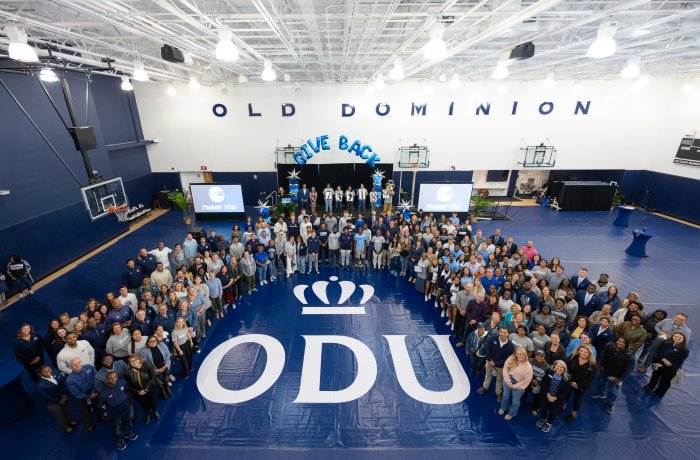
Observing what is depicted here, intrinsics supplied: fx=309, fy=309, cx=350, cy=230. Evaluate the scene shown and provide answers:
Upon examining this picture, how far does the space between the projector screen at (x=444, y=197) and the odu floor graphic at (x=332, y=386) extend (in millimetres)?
7088

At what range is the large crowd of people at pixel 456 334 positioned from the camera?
4.80 m

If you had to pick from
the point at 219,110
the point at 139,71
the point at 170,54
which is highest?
the point at 170,54

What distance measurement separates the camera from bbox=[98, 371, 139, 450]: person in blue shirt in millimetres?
4438

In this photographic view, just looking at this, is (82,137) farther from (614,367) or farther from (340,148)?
(614,367)

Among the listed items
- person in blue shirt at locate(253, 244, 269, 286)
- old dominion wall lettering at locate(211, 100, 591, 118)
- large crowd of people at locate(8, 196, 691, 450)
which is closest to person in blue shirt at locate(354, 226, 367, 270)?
large crowd of people at locate(8, 196, 691, 450)

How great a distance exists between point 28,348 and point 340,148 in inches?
562

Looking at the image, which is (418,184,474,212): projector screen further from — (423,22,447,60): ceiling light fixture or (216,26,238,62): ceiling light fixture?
(216,26,238,62): ceiling light fixture

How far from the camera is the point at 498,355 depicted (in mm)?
5203

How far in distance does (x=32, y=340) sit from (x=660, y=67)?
2139 centimetres

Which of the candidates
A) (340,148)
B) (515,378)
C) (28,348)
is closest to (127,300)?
(28,348)

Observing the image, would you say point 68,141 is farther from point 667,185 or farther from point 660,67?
point 667,185

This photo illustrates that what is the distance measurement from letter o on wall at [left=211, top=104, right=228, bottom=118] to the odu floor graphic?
1239 cm

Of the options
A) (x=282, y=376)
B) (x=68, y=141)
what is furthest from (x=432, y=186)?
(x=68, y=141)

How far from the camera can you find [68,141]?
10.8 m
